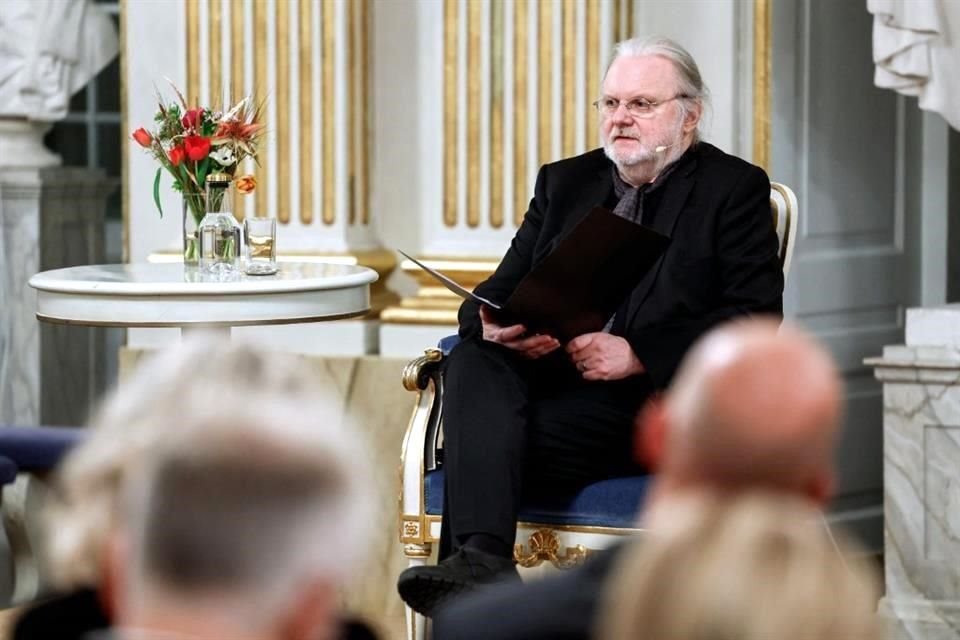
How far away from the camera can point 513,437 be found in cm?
358

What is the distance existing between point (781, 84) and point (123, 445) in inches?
167

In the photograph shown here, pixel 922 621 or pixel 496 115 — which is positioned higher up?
pixel 496 115

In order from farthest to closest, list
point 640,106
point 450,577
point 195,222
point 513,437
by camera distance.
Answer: point 195,222 < point 640,106 < point 513,437 < point 450,577

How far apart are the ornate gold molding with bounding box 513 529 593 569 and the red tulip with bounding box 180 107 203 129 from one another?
49.7 inches

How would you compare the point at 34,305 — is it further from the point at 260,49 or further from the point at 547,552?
the point at 547,552

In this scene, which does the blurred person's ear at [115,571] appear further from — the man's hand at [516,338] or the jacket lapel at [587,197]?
the jacket lapel at [587,197]

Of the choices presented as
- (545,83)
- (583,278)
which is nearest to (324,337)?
(545,83)

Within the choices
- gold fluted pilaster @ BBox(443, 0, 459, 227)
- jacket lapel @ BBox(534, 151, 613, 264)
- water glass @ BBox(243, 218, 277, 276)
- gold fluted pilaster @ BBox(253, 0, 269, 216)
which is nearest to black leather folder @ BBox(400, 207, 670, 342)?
jacket lapel @ BBox(534, 151, 613, 264)

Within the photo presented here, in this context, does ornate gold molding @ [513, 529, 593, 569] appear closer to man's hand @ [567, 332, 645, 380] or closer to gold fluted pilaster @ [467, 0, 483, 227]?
man's hand @ [567, 332, 645, 380]

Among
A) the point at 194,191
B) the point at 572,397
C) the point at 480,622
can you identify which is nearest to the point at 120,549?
the point at 480,622

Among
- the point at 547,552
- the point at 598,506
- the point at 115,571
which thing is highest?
the point at 115,571

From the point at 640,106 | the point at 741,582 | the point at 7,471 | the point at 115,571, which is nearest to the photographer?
the point at 741,582

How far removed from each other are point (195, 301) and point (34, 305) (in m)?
2.35

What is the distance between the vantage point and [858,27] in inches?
211
